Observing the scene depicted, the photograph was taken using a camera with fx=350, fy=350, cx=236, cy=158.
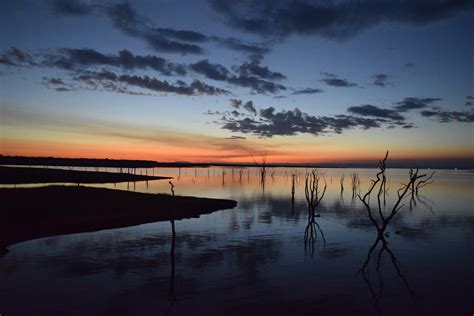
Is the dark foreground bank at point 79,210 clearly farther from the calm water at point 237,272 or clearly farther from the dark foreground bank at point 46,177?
the dark foreground bank at point 46,177

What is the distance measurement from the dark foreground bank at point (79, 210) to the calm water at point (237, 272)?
1.69 m

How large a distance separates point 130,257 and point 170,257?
2.04m

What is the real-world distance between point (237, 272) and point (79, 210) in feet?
59.0

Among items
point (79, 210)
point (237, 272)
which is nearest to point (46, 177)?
point (79, 210)

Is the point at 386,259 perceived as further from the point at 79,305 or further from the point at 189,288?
the point at 79,305

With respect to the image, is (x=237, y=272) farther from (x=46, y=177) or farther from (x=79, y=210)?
(x=46, y=177)

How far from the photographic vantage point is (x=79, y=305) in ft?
40.2

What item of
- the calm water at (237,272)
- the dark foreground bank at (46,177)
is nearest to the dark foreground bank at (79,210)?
the calm water at (237,272)

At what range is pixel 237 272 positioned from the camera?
1623cm

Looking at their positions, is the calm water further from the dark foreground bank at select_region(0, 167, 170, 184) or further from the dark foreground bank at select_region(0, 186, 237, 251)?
the dark foreground bank at select_region(0, 167, 170, 184)

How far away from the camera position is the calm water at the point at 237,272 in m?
12.6

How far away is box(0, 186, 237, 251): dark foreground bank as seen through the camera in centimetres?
2277

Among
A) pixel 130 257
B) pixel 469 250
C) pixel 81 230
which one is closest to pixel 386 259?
pixel 469 250

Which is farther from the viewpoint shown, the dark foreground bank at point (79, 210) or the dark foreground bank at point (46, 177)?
the dark foreground bank at point (46, 177)
